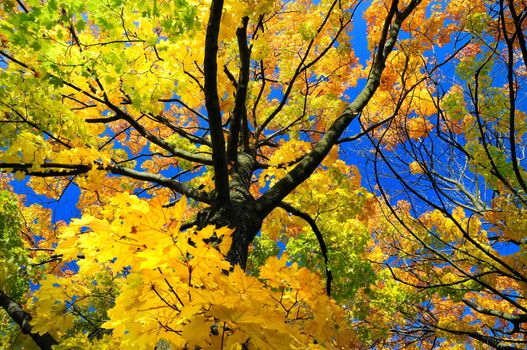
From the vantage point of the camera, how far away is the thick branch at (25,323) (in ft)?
9.27

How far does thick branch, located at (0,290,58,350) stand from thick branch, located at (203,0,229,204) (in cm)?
189

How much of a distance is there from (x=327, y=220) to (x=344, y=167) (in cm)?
126

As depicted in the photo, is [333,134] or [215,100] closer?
[215,100]

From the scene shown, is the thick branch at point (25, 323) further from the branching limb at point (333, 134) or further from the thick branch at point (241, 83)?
the thick branch at point (241, 83)

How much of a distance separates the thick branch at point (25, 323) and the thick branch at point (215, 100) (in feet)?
6.19

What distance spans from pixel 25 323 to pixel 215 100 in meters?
2.56

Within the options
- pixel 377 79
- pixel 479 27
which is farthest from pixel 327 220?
pixel 479 27

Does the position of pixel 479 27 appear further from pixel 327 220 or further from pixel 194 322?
pixel 194 322

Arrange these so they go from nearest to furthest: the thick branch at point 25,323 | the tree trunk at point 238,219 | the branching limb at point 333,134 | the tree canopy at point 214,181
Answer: the tree canopy at point 214,181 < the tree trunk at point 238,219 < the thick branch at point 25,323 < the branching limb at point 333,134

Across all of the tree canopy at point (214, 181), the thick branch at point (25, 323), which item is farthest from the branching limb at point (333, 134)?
the thick branch at point (25, 323)

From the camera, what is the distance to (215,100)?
96.3 inches

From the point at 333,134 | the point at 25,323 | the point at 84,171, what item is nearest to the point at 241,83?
the point at 333,134

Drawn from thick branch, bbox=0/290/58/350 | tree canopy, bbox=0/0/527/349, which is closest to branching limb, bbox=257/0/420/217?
tree canopy, bbox=0/0/527/349

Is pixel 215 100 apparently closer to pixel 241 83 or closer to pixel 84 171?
pixel 241 83
